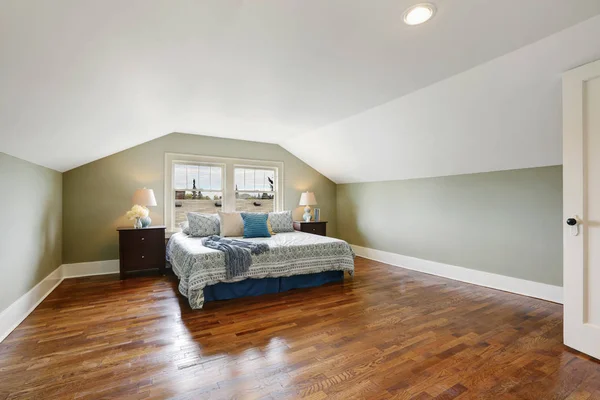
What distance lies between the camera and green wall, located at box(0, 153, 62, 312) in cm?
246

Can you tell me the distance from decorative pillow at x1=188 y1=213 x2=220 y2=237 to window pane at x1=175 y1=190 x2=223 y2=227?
59 centimetres

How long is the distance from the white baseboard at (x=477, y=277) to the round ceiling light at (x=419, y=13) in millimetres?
3209

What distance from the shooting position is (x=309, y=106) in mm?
3434

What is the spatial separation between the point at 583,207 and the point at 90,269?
19.0 feet

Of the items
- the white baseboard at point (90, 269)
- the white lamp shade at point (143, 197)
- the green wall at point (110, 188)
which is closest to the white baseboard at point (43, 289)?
the white baseboard at point (90, 269)

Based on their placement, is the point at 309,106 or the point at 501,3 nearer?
the point at 501,3

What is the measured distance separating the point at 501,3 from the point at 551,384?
7.56 ft

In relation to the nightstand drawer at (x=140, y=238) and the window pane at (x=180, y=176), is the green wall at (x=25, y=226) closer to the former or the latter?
the nightstand drawer at (x=140, y=238)

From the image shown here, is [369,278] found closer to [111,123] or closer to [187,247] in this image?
[187,247]

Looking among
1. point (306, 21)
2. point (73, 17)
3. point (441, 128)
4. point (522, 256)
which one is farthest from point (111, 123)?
point (522, 256)

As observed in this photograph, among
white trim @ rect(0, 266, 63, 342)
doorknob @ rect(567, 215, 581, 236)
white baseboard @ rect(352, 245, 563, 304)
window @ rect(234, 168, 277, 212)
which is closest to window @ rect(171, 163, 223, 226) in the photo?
window @ rect(234, 168, 277, 212)

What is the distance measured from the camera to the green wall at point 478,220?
127 inches

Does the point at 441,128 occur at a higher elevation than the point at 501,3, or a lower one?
lower

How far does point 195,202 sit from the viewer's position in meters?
5.09
